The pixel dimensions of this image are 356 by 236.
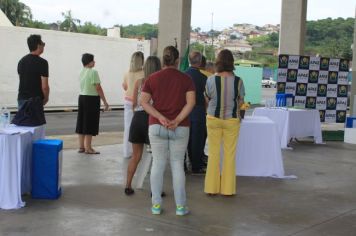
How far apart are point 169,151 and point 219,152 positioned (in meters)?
1.17

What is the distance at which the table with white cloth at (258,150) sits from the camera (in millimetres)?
7707

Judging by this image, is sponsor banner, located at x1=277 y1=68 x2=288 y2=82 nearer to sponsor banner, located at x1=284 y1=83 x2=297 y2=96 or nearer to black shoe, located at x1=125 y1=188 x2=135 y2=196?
sponsor banner, located at x1=284 y1=83 x2=297 y2=96

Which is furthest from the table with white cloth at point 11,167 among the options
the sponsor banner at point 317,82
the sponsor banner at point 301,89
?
the sponsor banner at point 301,89

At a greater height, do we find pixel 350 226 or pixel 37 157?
pixel 37 157

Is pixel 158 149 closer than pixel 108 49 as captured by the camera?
Yes

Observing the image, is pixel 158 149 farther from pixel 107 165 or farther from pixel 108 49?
pixel 108 49

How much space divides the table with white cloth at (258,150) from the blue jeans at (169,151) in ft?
8.13

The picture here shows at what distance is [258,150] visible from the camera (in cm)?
781

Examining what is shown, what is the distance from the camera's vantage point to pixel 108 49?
22.0m

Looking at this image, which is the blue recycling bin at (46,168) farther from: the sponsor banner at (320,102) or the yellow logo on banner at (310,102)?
the sponsor banner at (320,102)

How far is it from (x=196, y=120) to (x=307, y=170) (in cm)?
225

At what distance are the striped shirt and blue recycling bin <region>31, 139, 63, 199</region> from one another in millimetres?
1877

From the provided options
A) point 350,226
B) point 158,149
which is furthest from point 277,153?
point 158,149

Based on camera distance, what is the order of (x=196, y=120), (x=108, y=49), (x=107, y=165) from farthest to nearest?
(x=108, y=49), (x=107, y=165), (x=196, y=120)
